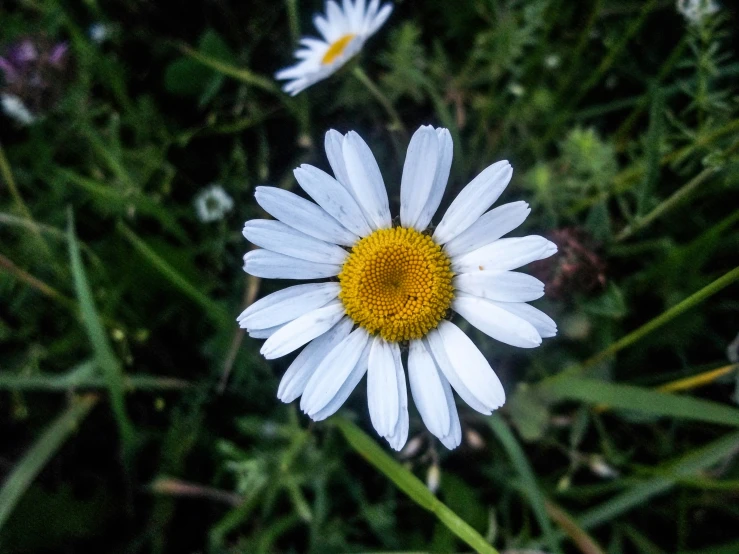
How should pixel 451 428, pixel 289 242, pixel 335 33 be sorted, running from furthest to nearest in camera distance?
pixel 335 33, pixel 289 242, pixel 451 428

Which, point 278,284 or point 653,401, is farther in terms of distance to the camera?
point 278,284

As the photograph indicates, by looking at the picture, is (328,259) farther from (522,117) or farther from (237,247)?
(522,117)

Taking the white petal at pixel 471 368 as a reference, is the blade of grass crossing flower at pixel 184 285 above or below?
above

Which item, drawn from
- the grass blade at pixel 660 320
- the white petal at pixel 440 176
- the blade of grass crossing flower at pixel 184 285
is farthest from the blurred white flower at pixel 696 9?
the blade of grass crossing flower at pixel 184 285

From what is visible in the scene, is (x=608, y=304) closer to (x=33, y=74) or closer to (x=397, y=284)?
(x=397, y=284)

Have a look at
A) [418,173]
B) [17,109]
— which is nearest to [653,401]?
[418,173]

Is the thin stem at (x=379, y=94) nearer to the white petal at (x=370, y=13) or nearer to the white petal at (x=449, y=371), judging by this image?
the white petal at (x=370, y=13)

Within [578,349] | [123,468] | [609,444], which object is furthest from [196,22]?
[609,444]
